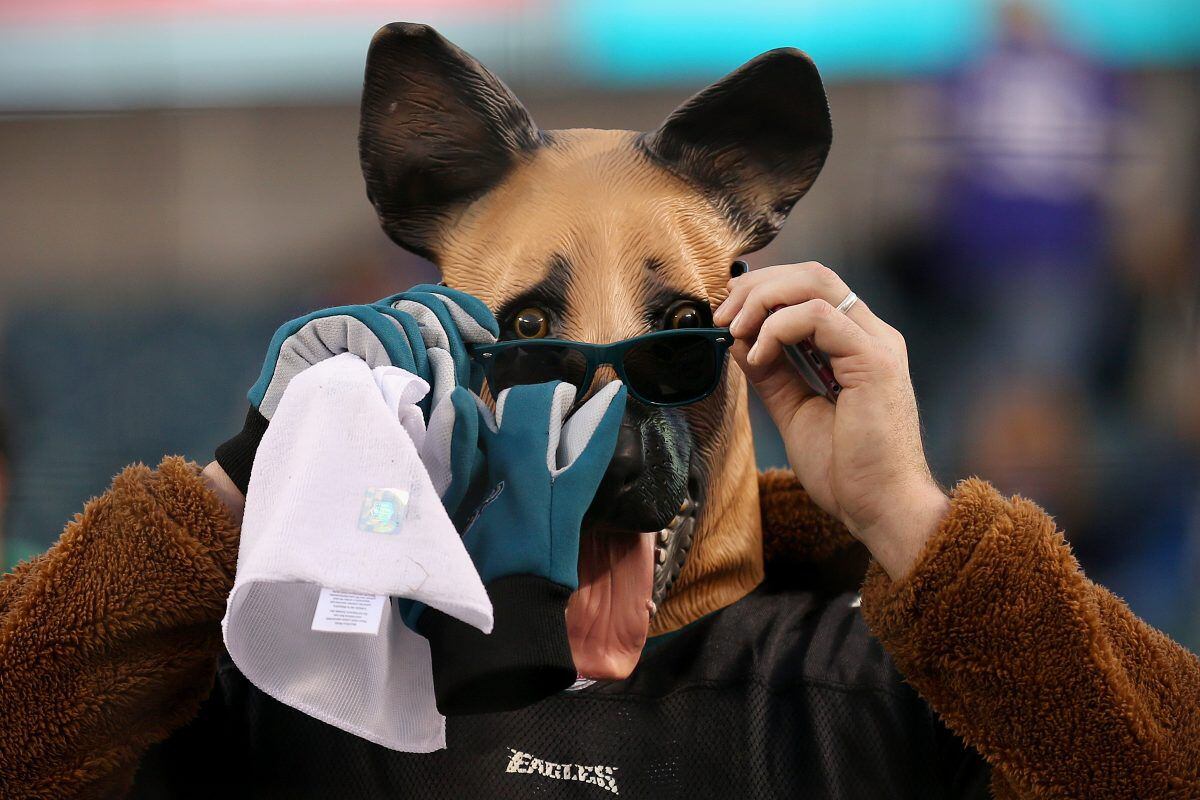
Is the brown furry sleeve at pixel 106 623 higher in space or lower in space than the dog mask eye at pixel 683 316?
lower

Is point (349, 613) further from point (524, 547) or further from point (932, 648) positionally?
point (932, 648)

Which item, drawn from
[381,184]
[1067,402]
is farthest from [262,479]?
[1067,402]

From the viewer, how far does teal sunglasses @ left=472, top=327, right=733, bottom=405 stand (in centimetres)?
97

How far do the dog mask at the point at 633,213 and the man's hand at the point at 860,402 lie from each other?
0.11m

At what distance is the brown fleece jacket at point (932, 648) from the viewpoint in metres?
0.87

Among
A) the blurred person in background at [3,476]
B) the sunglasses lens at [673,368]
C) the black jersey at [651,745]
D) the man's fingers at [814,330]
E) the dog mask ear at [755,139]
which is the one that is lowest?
the blurred person in background at [3,476]

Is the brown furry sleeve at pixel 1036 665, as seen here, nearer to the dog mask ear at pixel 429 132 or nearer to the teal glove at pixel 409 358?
the teal glove at pixel 409 358

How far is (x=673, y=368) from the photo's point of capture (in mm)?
993

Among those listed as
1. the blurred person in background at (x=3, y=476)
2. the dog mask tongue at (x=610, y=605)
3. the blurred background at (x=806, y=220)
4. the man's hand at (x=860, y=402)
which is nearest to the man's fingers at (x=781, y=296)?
the man's hand at (x=860, y=402)

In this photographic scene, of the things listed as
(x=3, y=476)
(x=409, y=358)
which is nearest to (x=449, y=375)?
(x=409, y=358)

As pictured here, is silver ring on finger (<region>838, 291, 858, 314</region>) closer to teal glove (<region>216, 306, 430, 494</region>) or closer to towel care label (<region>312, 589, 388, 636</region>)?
teal glove (<region>216, 306, 430, 494</region>)

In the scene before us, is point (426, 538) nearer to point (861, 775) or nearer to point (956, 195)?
point (861, 775)

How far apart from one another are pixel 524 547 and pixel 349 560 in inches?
6.3

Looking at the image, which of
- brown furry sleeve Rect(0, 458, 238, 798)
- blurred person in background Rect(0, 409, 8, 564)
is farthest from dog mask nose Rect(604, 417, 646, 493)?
blurred person in background Rect(0, 409, 8, 564)
